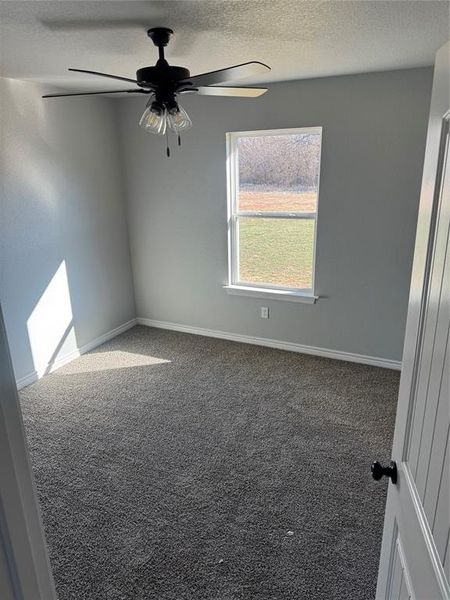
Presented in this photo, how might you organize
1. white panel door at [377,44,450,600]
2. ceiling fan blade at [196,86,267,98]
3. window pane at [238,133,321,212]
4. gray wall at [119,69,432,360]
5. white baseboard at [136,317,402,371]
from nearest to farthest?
white panel door at [377,44,450,600] < ceiling fan blade at [196,86,267,98] < gray wall at [119,69,432,360] < window pane at [238,133,321,212] < white baseboard at [136,317,402,371]

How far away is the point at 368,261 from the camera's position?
11.4 feet

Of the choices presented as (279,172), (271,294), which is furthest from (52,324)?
(279,172)

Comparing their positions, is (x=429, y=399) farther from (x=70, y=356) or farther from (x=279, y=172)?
(x=70, y=356)

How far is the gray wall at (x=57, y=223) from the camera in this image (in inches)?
127

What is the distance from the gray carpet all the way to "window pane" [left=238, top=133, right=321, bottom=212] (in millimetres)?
1508

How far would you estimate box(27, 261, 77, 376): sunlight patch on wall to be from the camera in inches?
141

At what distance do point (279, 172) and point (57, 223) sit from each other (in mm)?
2093

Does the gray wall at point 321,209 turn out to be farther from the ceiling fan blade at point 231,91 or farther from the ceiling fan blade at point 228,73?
the ceiling fan blade at point 228,73

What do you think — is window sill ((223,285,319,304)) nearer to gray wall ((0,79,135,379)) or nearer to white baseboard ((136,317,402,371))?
white baseboard ((136,317,402,371))

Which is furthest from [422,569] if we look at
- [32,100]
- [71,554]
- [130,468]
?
[32,100]

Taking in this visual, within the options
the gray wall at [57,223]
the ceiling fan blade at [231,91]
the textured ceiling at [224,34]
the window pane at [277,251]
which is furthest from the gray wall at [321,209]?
the ceiling fan blade at [231,91]

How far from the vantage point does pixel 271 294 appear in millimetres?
3955

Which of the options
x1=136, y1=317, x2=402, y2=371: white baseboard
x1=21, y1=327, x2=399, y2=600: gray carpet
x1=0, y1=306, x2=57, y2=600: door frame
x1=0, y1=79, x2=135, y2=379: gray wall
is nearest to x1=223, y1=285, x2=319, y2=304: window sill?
x1=136, y1=317, x2=402, y2=371: white baseboard

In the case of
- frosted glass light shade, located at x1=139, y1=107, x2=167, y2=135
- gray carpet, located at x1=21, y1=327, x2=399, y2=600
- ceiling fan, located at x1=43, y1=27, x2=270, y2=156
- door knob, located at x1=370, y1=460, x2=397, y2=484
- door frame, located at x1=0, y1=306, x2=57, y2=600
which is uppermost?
ceiling fan, located at x1=43, y1=27, x2=270, y2=156
